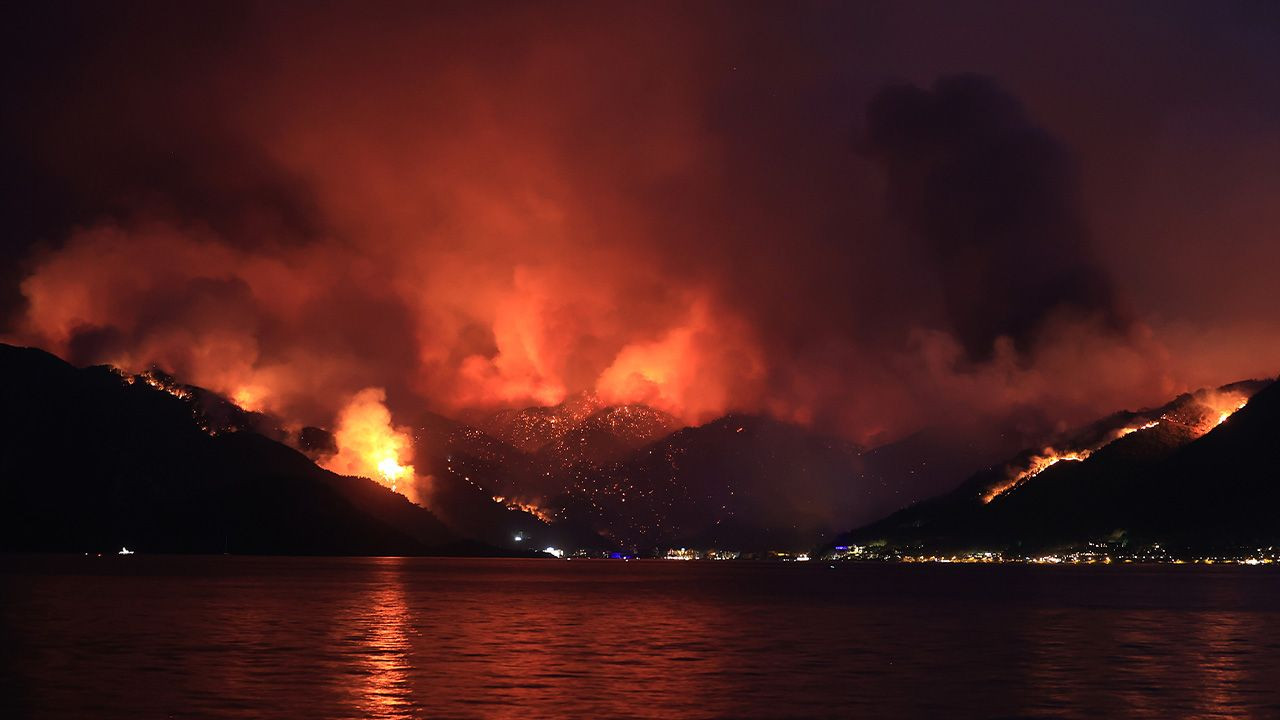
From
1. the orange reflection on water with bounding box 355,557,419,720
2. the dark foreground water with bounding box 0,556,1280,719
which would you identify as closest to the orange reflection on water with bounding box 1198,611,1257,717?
the dark foreground water with bounding box 0,556,1280,719

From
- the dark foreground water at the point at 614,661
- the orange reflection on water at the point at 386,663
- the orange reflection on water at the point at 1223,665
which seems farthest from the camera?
the orange reflection on water at the point at 1223,665

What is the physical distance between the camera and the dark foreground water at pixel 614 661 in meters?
62.8

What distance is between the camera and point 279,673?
246 feet

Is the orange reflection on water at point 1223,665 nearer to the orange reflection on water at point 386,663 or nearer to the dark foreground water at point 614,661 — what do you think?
the dark foreground water at point 614,661

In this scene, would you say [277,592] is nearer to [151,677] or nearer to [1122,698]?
[151,677]

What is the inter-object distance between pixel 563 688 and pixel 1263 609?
12625cm

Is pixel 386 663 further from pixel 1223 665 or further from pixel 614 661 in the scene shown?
pixel 1223 665

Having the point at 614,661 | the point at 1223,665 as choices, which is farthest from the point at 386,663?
the point at 1223,665

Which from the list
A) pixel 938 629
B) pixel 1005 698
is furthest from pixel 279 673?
pixel 938 629

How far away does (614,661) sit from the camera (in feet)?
277

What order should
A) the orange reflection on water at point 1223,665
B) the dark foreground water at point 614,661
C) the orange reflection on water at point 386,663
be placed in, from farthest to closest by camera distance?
the orange reflection on water at point 1223,665 → the dark foreground water at point 614,661 → the orange reflection on water at point 386,663

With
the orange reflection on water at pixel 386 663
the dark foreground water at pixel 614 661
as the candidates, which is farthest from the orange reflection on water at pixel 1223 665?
the orange reflection on water at pixel 386 663

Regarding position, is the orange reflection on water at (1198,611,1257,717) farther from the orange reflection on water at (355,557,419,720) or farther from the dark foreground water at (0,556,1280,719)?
the orange reflection on water at (355,557,419,720)

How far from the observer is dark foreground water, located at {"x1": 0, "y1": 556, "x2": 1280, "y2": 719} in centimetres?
6284
